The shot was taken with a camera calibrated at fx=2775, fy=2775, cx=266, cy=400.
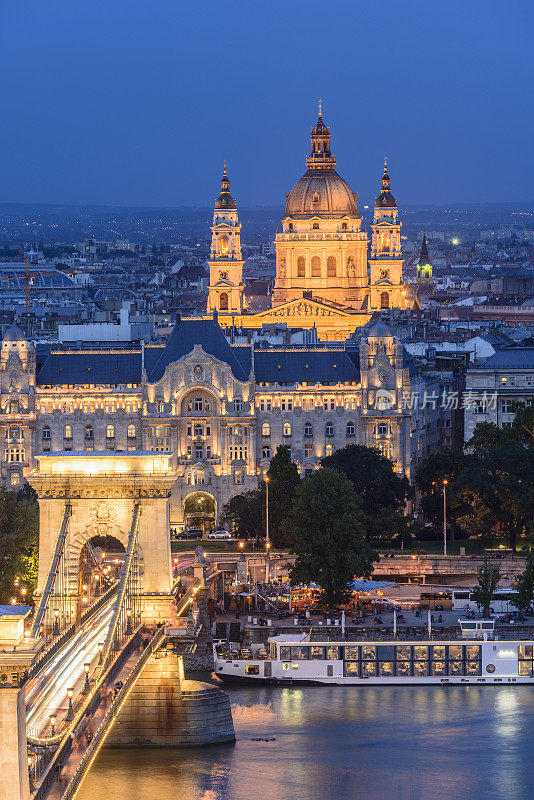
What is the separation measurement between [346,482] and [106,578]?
1824 cm

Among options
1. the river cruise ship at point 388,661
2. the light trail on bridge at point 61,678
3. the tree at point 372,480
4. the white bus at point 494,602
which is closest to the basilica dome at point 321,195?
the tree at point 372,480

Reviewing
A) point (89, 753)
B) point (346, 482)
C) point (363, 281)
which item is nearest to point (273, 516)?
point (346, 482)

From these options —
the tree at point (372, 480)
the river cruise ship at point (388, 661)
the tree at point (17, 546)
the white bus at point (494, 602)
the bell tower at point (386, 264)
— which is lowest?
the river cruise ship at point (388, 661)

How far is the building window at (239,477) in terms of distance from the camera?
11194cm

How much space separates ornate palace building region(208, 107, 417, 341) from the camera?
15400 centimetres

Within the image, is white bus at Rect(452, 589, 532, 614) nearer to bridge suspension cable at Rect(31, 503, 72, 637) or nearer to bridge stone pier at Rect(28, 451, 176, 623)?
bridge stone pier at Rect(28, 451, 176, 623)

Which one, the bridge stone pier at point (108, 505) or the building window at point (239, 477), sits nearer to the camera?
the bridge stone pier at point (108, 505)

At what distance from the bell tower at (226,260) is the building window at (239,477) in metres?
42.0

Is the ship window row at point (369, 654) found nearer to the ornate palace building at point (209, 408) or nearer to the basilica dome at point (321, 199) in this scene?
the ornate palace building at point (209, 408)

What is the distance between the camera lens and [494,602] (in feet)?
301

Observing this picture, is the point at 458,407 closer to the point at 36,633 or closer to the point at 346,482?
the point at 346,482

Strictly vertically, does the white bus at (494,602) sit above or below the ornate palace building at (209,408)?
below

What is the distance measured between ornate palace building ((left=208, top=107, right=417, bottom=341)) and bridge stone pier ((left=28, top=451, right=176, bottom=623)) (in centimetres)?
7679

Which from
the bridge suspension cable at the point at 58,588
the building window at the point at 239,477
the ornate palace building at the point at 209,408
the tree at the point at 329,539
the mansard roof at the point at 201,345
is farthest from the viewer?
the mansard roof at the point at 201,345
